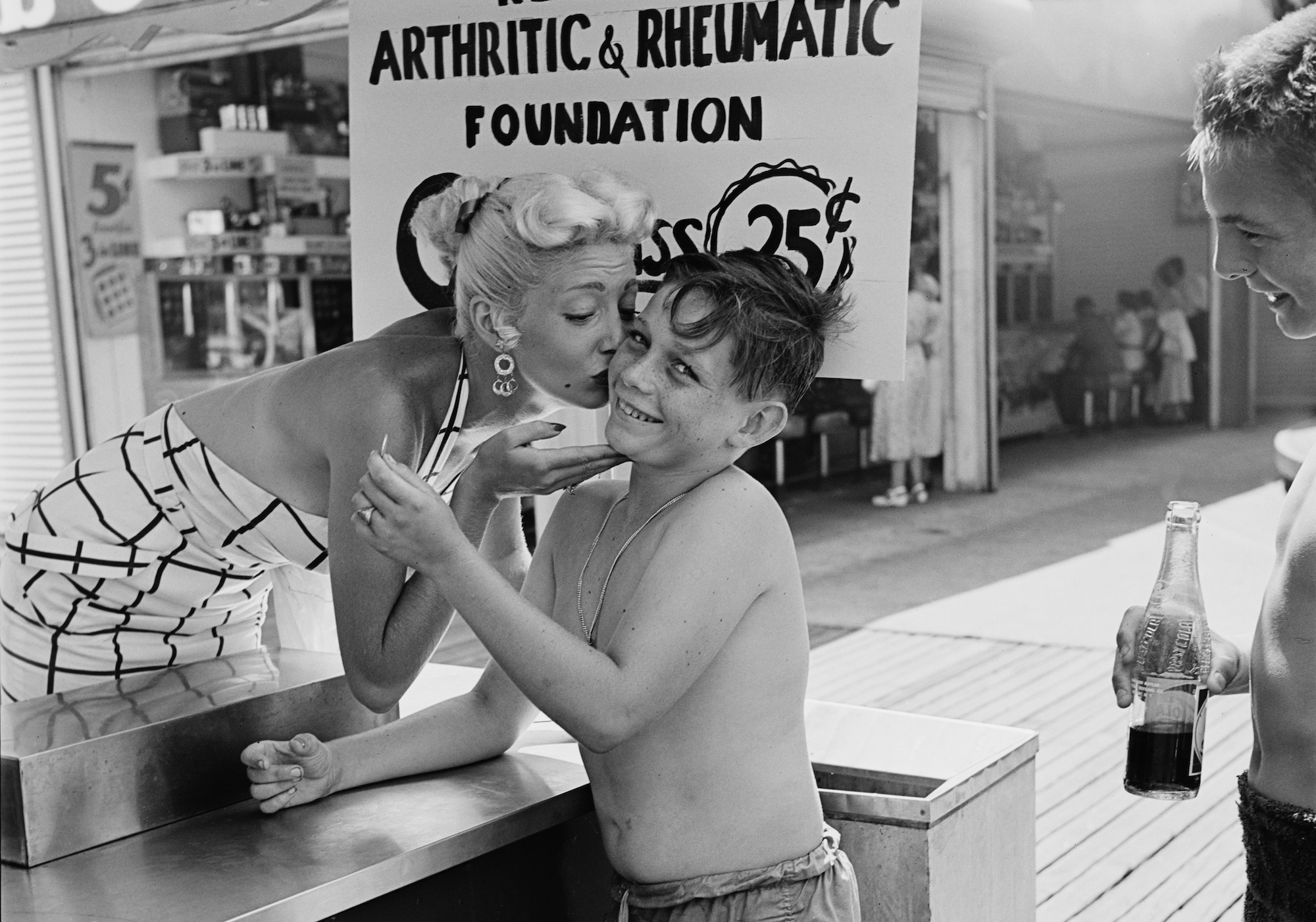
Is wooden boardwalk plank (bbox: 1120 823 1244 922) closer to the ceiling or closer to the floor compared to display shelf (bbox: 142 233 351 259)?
closer to the floor

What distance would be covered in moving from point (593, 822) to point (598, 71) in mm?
1281

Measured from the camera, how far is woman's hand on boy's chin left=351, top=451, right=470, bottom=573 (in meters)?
1.72

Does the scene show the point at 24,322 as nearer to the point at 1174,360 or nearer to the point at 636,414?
the point at 636,414

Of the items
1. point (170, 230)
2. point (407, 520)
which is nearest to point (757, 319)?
point (407, 520)

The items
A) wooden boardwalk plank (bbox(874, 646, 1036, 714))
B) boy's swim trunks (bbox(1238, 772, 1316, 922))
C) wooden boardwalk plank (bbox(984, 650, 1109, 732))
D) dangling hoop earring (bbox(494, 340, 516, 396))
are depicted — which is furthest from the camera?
wooden boardwalk plank (bbox(874, 646, 1036, 714))

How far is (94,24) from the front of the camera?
12.8 ft

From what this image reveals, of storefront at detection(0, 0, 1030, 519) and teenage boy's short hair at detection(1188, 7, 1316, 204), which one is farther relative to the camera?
storefront at detection(0, 0, 1030, 519)

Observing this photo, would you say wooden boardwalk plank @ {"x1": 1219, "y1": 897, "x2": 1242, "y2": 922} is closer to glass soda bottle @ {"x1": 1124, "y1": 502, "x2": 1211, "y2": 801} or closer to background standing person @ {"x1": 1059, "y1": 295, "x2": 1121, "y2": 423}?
glass soda bottle @ {"x1": 1124, "y1": 502, "x2": 1211, "y2": 801}

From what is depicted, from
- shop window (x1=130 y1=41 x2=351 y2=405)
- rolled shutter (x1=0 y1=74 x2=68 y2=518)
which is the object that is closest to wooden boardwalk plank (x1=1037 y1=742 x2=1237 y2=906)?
shop window (x1=130 y1=41 x2=351 y2=405)

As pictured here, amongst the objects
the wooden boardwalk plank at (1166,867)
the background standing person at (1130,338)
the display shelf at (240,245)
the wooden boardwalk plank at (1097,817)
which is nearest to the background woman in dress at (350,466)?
the wooden boardwalk plank at (1166,867)

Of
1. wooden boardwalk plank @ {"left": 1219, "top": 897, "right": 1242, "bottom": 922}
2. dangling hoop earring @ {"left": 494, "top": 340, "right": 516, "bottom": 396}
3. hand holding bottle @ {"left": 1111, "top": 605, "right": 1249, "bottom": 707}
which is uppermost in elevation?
dangling hoop earring @ {"left": 494, "top": 340, "right": 516, "bottom": 396}

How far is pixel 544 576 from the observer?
2.11 meters

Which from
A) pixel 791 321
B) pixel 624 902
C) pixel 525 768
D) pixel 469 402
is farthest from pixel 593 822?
pixel 791 321

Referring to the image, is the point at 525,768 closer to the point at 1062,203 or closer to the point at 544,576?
the point at 544,576
